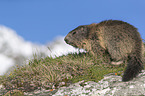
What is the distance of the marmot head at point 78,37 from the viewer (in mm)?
8992

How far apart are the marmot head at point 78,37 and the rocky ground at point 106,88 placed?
388 centimetres

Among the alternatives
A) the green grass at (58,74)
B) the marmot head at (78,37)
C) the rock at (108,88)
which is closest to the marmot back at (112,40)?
the marmot head at (78,37)

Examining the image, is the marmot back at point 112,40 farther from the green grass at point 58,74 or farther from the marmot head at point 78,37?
the green grass at point 58,74

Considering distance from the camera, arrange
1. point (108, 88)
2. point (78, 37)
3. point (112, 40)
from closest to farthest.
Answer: point (108, 88) < point (112, 40) < point (78, 37)

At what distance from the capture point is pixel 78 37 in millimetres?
9094

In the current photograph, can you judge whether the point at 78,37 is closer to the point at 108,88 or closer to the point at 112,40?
the point at 112,40

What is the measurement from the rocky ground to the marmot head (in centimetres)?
388

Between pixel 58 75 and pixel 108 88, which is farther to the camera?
pixel 58 75

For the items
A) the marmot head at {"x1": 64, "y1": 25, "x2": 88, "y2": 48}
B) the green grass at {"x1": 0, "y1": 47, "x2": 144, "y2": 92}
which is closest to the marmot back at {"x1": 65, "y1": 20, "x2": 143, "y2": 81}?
the marmot head at {"x1": 64, "y1": 25, "x2": 88, "y2": 48}

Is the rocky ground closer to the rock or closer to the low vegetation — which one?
the rock

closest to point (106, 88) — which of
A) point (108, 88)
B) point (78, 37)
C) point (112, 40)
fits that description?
point (108, 88)

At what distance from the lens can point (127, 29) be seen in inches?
305

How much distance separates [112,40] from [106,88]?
3.50 metres

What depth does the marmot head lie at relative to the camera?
29.5ft
